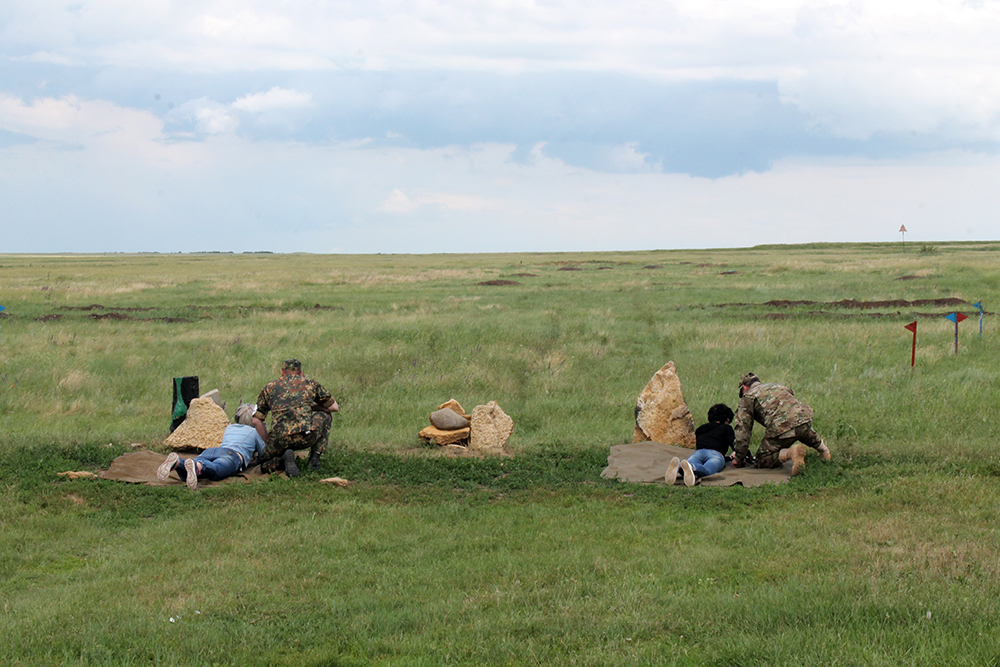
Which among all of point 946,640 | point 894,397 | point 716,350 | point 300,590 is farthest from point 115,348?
point 946,640

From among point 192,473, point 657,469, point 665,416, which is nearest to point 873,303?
point 665,416

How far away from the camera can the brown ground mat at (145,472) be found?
11.2 m

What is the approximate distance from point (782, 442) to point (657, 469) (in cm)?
186

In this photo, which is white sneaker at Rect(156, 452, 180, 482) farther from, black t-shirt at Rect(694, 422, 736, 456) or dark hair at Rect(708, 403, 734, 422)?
dark hair at Rect(708, 403, 734, 422)

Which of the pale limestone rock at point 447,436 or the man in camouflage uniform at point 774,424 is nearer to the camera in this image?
the man in camouflage uniform at point 774,424

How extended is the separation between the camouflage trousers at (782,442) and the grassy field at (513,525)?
49cm

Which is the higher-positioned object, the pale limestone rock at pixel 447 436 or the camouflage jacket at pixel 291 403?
the camouflage jacket at pixel 291 403

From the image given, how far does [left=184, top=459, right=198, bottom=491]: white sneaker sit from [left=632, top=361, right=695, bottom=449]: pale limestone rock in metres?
7.22

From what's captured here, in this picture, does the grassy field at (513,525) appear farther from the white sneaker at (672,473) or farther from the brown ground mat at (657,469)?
the brown ground mat at (657,469)

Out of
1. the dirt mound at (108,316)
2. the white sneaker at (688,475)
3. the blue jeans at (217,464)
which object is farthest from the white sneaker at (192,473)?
the dirt mound at (108,316)

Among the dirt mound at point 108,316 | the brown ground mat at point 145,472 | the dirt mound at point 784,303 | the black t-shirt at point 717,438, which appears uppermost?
the dirt mound at point 784,303

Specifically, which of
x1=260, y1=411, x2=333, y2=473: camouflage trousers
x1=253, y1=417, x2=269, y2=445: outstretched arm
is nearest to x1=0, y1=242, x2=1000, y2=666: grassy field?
x1=260, y1=411, x2=333, y2=473: camouflage trousers

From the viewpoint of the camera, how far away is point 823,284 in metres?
42.2

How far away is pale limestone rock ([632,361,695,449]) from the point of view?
13.8 m
